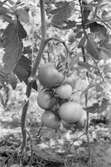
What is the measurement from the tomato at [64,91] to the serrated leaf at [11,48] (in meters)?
0.19

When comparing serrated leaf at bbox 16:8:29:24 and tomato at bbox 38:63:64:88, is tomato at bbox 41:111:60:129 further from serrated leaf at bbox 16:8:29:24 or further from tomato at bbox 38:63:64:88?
serrated leaf at bbox 16:8:29:24

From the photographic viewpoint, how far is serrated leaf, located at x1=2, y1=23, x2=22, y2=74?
1.44 metres

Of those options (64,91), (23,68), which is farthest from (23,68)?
(64,91)

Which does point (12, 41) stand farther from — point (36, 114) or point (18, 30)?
point (36, 114)

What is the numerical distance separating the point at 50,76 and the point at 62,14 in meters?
0.37

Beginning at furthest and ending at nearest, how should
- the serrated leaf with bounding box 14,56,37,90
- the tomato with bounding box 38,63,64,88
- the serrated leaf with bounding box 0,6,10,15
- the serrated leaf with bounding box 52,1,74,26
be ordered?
the serrated leaf with bounding box 14,56,37,90
the serrated leaf with bounding box 52,1,74,26
the serrated leaf with bounding box 0,6,10,15
the tomato with bounding box 38,63,64,88

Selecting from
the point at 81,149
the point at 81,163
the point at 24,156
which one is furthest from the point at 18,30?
the point at 81,149

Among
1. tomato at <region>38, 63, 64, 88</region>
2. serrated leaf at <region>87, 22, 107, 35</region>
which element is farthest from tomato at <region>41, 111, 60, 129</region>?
serrated leaf at <region>87, 22, 107, 35</region>

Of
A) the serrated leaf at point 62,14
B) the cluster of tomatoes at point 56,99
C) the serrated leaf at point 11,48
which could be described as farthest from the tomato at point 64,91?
the serrated leaf at point 62,14

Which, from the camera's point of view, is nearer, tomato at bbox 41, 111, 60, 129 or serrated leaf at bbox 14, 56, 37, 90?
tomato at bbox 41, 111, 60, 129

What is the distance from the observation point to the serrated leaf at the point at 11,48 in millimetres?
1437

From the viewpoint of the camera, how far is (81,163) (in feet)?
7.50

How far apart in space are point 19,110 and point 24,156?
0.85 m

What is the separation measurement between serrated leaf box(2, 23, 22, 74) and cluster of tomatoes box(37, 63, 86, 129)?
0.11 m
